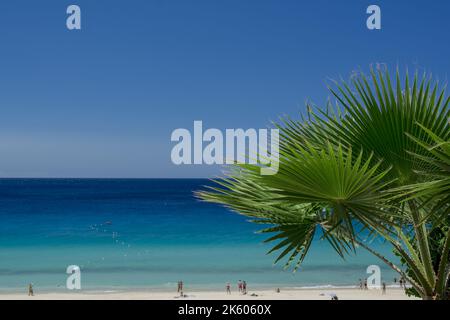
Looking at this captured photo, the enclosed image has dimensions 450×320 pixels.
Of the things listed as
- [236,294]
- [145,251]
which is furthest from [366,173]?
[145,251]

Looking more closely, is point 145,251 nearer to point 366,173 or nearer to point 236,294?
point 236,294

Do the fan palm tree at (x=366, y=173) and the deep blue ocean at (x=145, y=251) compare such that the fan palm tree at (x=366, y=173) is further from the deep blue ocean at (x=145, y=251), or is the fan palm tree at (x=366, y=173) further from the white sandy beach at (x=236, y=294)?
the white sandy beach at (x=236, y=294)

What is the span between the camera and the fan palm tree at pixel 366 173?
340 centimetres

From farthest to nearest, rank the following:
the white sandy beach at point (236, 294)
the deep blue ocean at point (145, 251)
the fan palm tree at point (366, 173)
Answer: the deep blue ocean at point (145, 251)
the white sandy beach at point (236, 294)
the fan palm tree at point (366, 173)

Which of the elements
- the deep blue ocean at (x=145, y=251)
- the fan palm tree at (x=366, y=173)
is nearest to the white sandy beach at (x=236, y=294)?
the deep blue ocean at (x=145, y=251)

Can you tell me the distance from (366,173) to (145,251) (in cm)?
4144

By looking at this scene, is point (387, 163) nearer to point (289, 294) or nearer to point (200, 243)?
point (289, 294)

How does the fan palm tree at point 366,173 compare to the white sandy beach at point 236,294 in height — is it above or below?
above

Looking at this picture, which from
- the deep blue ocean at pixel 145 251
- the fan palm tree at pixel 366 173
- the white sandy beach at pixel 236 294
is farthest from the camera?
the deep blue ocean at pixel 145 251

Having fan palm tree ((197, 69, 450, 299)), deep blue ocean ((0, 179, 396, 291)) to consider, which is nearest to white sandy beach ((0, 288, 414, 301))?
deep blue ocean ((0, 179, 396, 291))

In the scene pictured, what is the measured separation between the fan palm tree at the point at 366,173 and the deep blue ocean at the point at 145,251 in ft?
35.9

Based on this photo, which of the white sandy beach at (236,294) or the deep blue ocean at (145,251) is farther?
the deep blue ocean at (145,251)

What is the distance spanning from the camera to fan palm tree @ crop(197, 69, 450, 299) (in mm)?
3404
